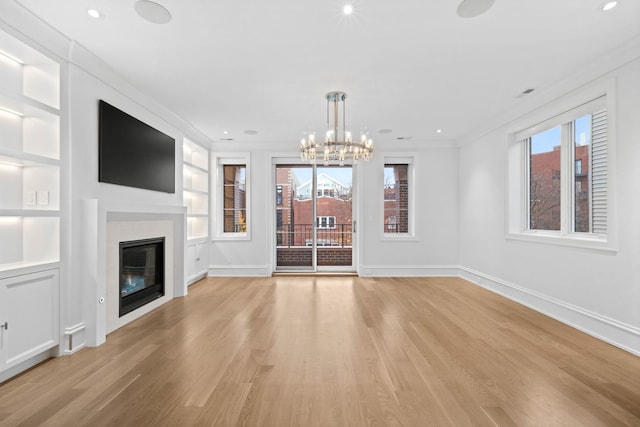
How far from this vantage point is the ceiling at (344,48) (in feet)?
7.65

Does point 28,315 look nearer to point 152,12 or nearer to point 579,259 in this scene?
point 152,12

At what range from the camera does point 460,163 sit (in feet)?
20.9

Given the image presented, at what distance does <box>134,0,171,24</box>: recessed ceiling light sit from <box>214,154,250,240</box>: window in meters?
4.08

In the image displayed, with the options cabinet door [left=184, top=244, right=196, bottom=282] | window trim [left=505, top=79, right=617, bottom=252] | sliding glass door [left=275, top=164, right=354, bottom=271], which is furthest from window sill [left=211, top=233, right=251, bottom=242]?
window trim [left=505, top=79, right=617, bottom=252]

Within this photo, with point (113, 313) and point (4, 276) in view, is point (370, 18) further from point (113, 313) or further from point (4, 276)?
point (113, 313)

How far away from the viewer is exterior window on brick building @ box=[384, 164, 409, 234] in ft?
21.7

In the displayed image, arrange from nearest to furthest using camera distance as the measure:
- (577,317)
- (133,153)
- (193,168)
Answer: (577,317) → (133,153) → (193,168)

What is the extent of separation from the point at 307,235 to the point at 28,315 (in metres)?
4.94

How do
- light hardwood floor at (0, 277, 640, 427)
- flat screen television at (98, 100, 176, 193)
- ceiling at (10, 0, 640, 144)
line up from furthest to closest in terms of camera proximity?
flat screen television at (98, 100, 176, 193) < ceiling at (10, 0, 640, 144) < light hardwood floor at (0, 277, 640, 427)

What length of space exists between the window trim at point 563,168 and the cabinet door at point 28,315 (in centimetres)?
507

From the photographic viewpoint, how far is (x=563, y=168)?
3.77 m

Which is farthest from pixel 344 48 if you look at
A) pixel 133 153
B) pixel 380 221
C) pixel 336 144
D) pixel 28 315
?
pixel 380 221

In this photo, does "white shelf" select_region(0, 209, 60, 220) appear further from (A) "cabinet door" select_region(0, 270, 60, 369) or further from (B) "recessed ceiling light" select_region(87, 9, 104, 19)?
(B) "recessed ceiling light" select_region(87, 9, 104, 19)

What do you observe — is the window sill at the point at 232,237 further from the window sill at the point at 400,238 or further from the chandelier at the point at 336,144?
the chandelier at the point at 336,144
